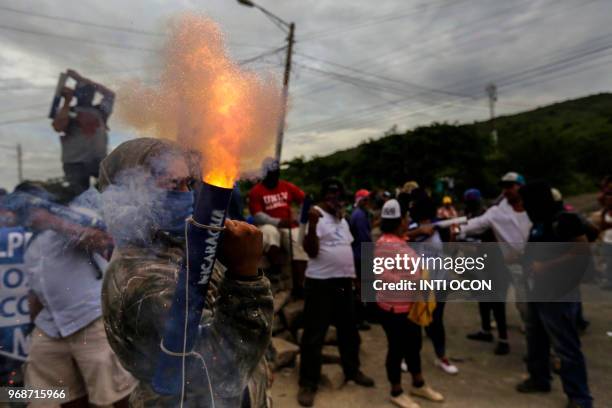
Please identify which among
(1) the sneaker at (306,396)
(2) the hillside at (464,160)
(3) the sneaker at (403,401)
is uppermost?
(2) the hillside at (464,160)

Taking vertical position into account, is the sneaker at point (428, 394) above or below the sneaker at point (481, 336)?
below

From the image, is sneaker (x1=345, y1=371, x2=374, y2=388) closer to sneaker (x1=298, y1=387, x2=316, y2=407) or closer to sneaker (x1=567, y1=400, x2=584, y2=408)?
sneaker (x1=298, y1=387, x2=316, y2=407)

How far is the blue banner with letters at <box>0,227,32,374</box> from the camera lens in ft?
8.66

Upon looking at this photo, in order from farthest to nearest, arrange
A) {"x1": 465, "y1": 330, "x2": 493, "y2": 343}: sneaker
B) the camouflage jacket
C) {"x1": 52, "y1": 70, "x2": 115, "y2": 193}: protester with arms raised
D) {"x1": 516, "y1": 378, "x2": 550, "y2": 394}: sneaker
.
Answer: {"x1": 465, "y1": 330, "x2": 493, "y2": 343}: sneaker < {"x1": 516, "y1": 378, "x2": 550, "y2": 394}: sneaker < {"x1": 52, "y1": 70, "x2": 115, "y2": 193}: protester with arms raised < the camouflage jacket

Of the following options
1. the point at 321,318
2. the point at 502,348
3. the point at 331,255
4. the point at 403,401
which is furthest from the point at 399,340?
the point at 502,348

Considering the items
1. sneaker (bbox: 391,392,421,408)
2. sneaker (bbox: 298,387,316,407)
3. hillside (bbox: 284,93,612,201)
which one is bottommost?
sneaker (bbox: 298,387,316,407)

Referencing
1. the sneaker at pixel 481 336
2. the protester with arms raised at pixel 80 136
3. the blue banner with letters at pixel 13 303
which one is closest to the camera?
the protester with arms raised at pixel 80 136

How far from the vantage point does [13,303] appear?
264 centimetres

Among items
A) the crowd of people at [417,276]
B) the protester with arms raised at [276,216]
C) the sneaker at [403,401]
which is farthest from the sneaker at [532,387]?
the protester with arms raised at [276,216]

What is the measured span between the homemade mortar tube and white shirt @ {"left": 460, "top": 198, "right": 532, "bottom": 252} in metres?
4.44

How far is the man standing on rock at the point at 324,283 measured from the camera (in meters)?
4.04

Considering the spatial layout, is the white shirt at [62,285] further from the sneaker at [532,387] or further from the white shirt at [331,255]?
the sneaker at [532,387]

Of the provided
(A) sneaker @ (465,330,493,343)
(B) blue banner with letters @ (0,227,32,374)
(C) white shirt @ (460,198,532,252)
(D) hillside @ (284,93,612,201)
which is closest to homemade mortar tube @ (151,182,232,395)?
(B) blue banner with letters @ (0,227,32,374)

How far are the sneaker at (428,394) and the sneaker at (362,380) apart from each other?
467 mm
